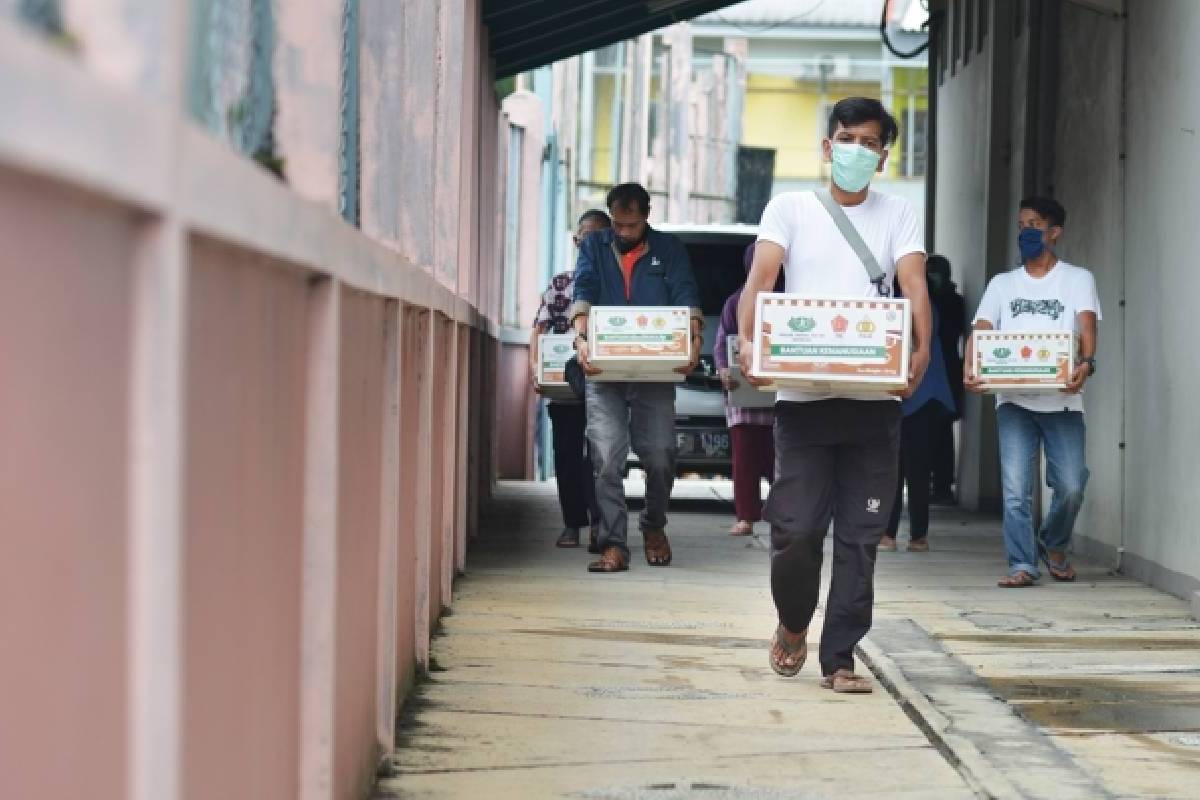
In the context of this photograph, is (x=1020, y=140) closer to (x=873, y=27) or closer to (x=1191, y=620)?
(x=1191, y=620)

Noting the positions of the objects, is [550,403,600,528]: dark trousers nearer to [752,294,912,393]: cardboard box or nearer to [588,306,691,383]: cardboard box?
[588,306,691,383]: cardboard box

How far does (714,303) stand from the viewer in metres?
15.6

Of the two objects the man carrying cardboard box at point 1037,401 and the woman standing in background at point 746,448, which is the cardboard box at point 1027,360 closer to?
the man carrying cardboard box at point 1037,401

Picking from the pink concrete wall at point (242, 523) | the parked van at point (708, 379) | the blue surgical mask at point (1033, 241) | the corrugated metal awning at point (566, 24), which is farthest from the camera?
the parked van at point (708, 379)

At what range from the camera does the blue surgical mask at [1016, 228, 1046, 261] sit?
10.2 meters

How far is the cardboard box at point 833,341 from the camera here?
6.39 metres

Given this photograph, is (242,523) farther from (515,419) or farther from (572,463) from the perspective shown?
(515,419)

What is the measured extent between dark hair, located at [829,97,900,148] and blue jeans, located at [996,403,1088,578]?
11.5ft

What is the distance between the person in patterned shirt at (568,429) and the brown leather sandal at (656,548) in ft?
1.76

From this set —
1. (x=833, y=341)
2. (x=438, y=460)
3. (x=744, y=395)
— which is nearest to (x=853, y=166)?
(x=833, y=341)

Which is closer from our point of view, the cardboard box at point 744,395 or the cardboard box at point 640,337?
the cardboard box at point 640,337

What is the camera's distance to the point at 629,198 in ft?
34.8

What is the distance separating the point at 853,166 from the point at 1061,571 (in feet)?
13.9

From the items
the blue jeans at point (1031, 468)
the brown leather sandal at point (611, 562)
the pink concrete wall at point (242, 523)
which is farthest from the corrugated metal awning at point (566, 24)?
the pink concrete wall at point (242, 523)
